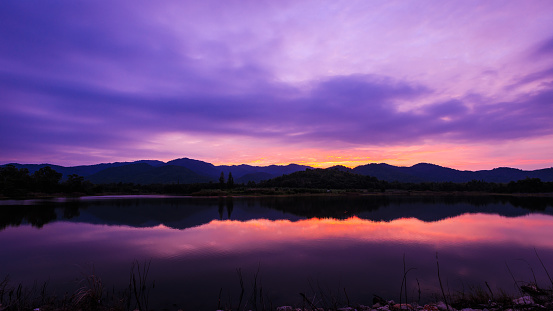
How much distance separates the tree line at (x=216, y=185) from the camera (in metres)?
83.3

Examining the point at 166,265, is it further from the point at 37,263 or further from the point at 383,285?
the point at 383,285

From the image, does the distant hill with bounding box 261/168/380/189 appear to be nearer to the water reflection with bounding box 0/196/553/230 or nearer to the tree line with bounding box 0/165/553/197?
the tree line with bounding box 0/165/553/197

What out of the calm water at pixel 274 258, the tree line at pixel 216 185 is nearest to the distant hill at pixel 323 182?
the tree line at pixel 216 185

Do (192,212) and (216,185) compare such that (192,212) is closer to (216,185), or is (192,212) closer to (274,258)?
(274,258)

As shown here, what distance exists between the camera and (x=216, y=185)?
129 metres

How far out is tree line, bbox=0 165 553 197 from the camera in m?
83.3

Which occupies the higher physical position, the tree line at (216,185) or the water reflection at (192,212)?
the tree line at (216,185)

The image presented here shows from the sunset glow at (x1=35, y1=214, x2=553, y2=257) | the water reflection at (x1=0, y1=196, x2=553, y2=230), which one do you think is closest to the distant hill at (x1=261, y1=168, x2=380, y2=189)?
the water reflection at (x1=0, y1=196, x2=553, y2=230)

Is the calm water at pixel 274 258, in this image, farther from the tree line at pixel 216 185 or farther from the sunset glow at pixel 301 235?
the tree line at pixel 216 185

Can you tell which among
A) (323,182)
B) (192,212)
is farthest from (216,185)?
(192,212)

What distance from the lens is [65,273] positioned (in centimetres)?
1380

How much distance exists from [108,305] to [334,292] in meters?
8.80

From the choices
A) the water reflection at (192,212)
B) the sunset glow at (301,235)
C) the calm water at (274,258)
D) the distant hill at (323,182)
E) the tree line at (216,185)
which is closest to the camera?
the calm water at (274,258)

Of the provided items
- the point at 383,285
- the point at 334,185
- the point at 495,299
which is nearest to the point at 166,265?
the point at 383,285
